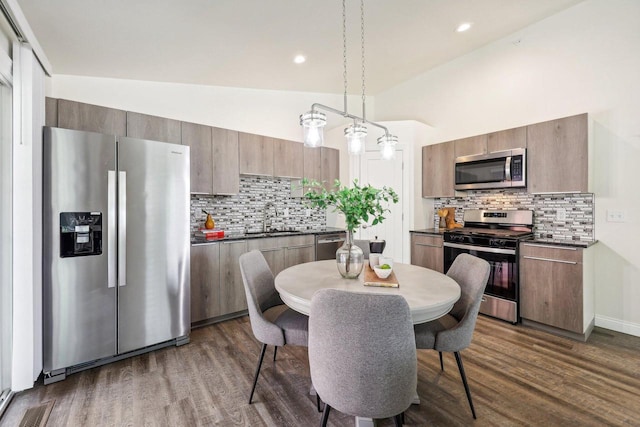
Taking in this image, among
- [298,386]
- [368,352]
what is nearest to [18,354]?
[298,386]

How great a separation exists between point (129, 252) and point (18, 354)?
0.87 metres

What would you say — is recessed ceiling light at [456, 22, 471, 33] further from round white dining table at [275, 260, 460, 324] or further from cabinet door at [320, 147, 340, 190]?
round white dining table at [275, 260, 460, 324]

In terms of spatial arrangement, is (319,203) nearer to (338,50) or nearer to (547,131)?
(338,50)

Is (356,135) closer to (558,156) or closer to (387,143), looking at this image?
(387,143)

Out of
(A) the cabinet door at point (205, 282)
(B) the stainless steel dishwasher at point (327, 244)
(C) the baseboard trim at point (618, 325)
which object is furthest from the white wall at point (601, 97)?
(A) the cabinet door at point (205, 282)

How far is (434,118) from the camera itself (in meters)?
4.37

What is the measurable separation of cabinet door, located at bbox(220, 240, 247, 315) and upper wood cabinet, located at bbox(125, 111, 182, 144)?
1258mm

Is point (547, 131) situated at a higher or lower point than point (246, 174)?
higher

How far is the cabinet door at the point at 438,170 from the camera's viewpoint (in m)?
3.86

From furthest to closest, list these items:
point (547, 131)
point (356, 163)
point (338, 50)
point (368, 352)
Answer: point (356, 163) → point (338, 50) → point (547, 131) → point (368, 352)

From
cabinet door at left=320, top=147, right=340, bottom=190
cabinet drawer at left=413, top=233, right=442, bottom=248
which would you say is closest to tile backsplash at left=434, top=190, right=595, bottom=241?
cabinet drawer at left=413, top=233, right=442, bottom=248

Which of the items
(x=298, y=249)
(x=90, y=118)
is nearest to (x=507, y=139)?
(x=298, y=249)

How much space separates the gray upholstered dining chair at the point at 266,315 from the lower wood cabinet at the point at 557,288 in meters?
2.38

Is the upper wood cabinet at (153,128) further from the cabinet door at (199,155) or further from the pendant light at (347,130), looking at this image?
the pendant light at (347,130)
